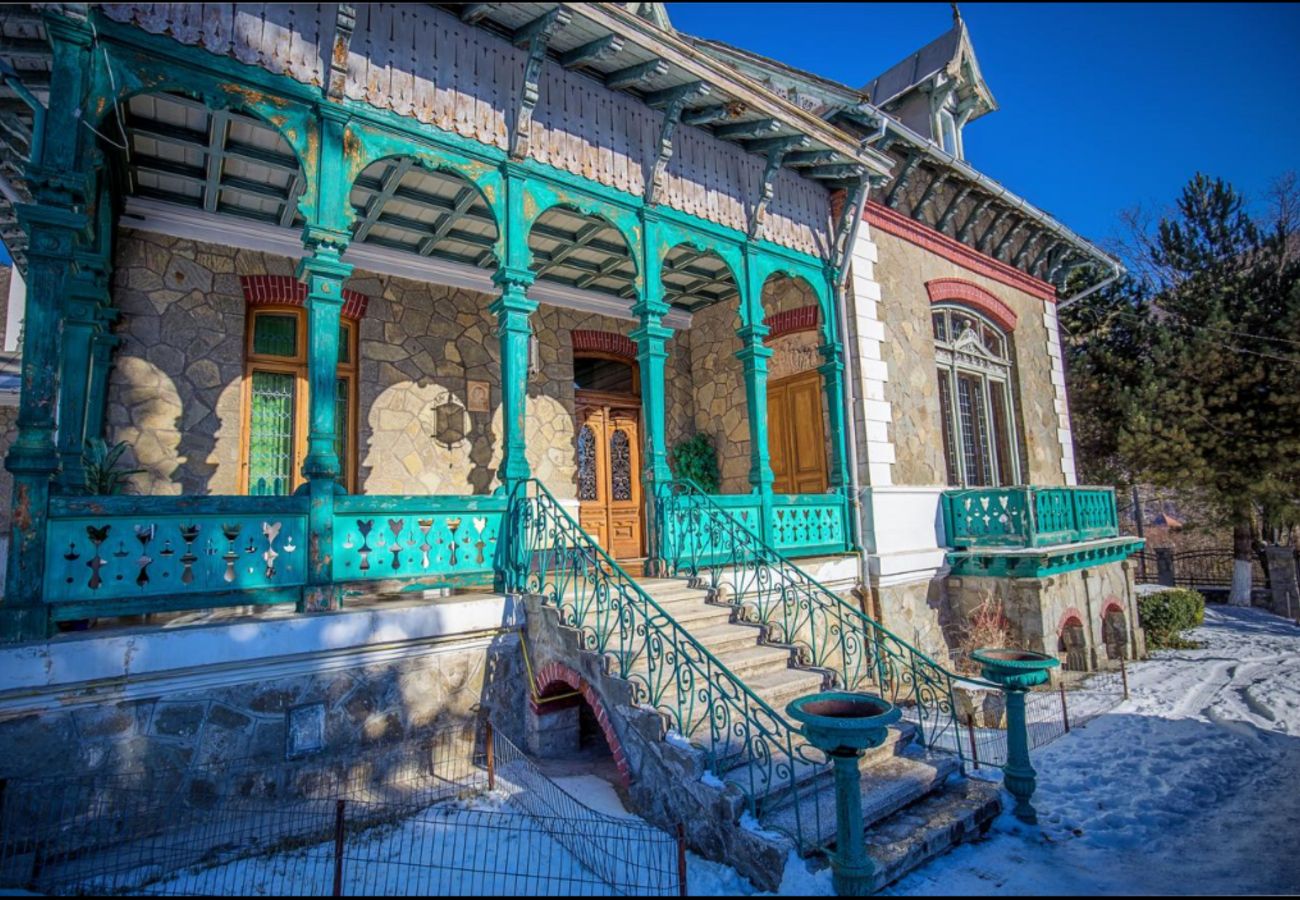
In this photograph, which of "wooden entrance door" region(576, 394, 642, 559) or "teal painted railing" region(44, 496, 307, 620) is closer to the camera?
"teal painted railing" region(44, 496, 307, 620)

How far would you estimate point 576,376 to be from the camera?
388 inches

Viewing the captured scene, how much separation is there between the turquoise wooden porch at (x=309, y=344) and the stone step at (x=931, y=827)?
316 centimetres

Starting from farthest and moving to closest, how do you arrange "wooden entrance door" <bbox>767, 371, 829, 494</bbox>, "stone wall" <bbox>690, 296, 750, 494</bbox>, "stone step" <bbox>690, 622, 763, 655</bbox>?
"stone wall" <bbox>690, 296, 750, 494</bbox>
"wooden entrance door" <bbox>767, 371, 829, 494</bbox>
"stone step" <bbox>690, 622, 763, 655</bbox>

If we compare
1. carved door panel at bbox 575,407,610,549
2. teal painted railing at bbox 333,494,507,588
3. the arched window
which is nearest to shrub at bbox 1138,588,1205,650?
the arched window

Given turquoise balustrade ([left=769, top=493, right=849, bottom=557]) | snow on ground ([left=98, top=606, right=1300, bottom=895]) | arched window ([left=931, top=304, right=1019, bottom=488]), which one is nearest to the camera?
snow on ground ([left=98, top=606, right=1300, bottom=895])

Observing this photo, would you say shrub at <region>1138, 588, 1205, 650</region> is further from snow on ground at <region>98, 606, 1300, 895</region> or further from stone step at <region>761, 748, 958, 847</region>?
stone step at <region>761, 748, 958, 847</region>

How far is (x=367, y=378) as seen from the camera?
7609mm

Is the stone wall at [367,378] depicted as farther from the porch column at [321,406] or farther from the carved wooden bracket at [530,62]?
the carved wooden bracket at [530,62]

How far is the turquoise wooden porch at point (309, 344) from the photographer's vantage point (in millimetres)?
3904

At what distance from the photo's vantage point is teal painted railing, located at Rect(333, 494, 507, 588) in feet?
15.8

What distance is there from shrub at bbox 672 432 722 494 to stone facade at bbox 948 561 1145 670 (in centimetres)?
355

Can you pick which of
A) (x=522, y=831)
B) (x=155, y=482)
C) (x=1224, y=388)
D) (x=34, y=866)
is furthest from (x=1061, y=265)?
(x=34, y=866)

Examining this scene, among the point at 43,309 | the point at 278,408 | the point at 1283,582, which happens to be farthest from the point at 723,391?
the point at 1283,582

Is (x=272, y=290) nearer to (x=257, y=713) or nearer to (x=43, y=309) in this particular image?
(x=43, y=309)
